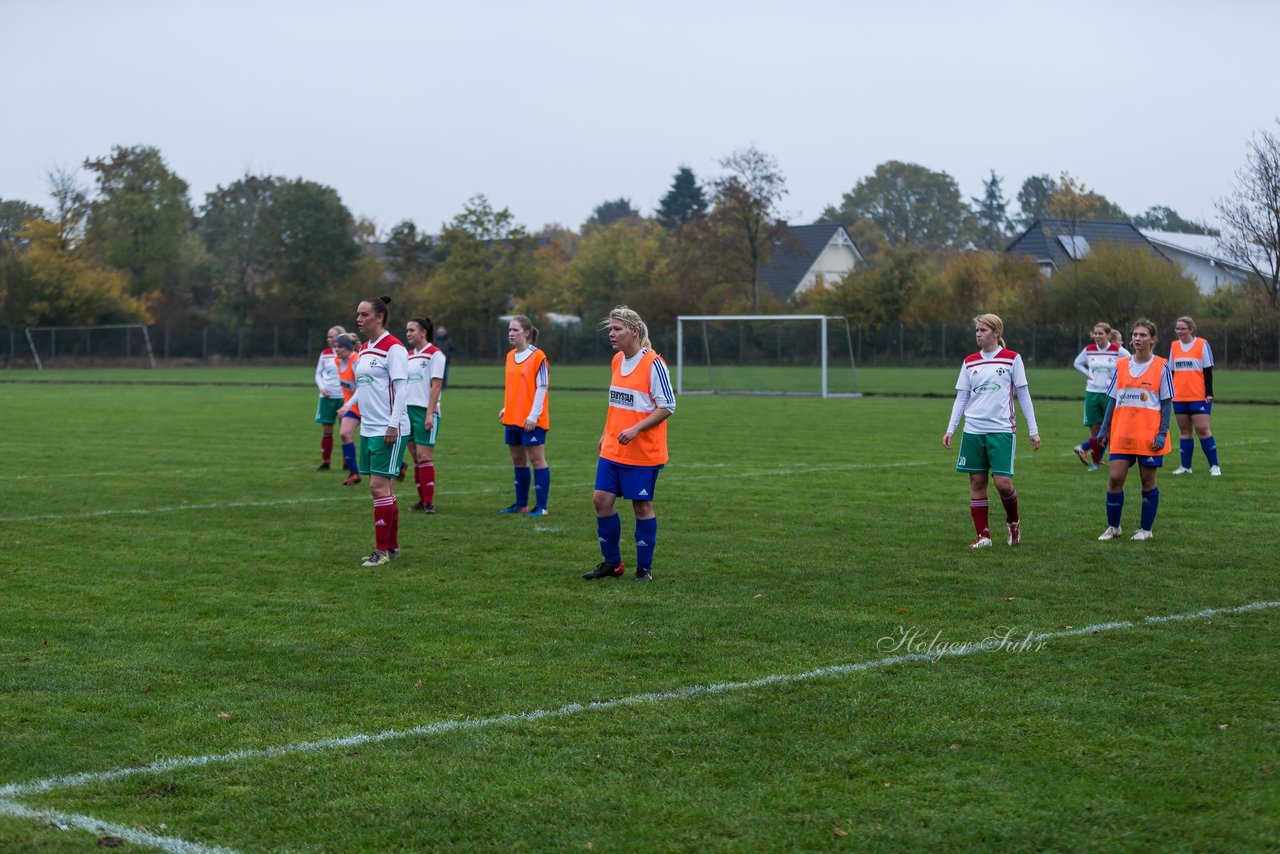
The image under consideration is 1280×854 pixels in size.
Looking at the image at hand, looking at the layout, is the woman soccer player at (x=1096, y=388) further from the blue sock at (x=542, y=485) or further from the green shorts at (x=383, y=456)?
the green shorts at (x=383, y=456)

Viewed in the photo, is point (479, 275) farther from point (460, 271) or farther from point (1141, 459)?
point (1141, 459)

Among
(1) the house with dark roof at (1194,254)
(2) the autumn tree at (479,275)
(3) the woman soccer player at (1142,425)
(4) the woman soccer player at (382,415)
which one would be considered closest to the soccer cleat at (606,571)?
(4) the woman soccer player at (382,415)

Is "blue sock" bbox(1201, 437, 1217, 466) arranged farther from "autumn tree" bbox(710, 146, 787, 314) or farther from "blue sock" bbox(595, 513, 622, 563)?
"autumn tree" bbox(710, 146, 787, 314)

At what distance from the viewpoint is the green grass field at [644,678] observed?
186 inches

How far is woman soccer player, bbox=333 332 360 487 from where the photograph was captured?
15.1m

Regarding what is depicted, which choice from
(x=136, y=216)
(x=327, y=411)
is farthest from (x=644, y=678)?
(x=136, y=216)

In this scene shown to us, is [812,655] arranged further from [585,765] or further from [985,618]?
[585,765]

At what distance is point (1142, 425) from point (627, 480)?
430cm

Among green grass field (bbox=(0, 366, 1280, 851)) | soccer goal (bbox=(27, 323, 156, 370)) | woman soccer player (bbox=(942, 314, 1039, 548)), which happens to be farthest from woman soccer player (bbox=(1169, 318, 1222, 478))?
soccer goal (bbox=(27, 323, 156, 370))

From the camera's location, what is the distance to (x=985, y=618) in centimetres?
799

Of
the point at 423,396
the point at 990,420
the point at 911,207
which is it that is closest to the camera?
the point at 990,420

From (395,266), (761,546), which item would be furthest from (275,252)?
(761,546)

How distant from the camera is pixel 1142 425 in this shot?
10.9 metres

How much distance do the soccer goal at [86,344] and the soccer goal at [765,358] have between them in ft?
96.0
